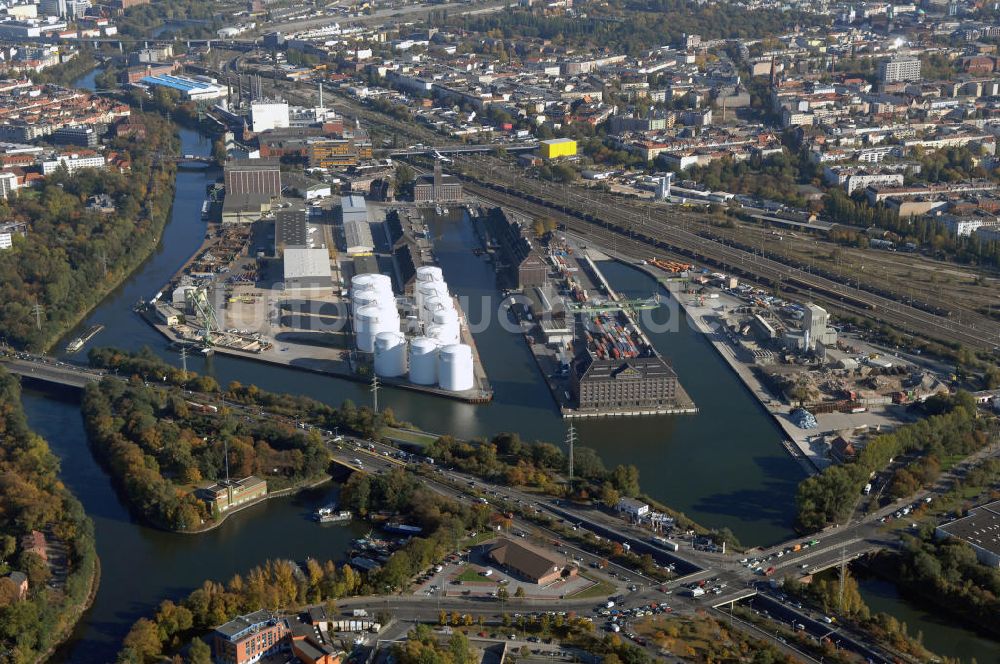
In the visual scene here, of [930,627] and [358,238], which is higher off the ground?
[358,238]

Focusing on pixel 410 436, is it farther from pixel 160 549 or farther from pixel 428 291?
pixel 428 291

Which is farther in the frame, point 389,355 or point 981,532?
point 389,355

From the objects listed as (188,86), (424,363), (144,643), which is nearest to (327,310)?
(424,363)

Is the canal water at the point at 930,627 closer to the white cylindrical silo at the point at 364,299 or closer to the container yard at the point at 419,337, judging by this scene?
the container yard at the point at 419,337

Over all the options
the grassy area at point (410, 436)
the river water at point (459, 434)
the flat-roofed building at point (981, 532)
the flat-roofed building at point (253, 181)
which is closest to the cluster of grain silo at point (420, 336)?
the river water at point (459, 434)

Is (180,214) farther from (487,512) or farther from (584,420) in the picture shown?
(487,512)

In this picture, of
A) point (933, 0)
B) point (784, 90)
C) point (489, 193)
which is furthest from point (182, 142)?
point (933, 0)
